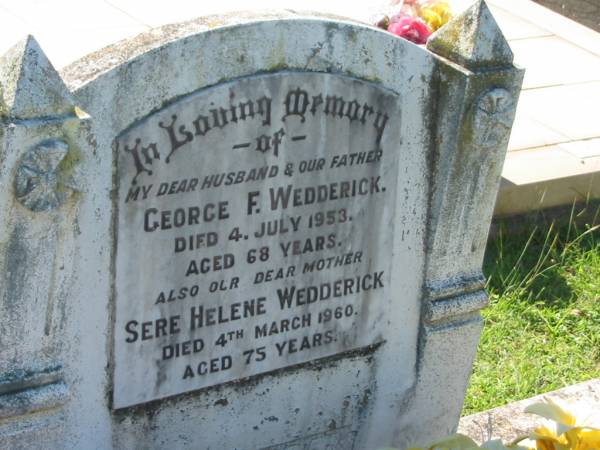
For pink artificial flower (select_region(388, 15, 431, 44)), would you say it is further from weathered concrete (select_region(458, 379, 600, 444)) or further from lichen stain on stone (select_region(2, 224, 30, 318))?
lichen stain on stone (select_region(2, 224, 30, 318))

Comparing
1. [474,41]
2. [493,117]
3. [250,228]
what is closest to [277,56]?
[250,228]

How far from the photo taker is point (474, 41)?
3232 millimetres

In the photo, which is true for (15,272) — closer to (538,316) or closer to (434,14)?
(538,316)

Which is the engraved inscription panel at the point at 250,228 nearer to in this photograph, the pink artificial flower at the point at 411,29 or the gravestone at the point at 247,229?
the gravestone at the point at 247,229

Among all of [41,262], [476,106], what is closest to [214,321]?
[41,262]

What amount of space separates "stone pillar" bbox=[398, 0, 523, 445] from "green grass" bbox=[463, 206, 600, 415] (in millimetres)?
473

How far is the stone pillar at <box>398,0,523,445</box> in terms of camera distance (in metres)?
3.26

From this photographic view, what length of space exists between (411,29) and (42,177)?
2.23m

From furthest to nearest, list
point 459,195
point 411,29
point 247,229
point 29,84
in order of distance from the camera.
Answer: point 411,29
point 459,195
point 247,229
point 29,84

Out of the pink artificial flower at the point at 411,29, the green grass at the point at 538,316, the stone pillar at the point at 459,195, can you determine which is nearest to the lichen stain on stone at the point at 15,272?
the stone pillar at the point at 459,195

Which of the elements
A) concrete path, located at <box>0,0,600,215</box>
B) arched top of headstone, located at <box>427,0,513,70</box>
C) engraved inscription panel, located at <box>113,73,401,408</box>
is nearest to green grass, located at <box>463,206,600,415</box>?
concrete path, located at <box>0,0,600,215</box>

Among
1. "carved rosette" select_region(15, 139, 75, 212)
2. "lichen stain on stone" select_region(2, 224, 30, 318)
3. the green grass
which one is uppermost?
Result: "carved rosette" select_region(15, 139, 75, 212)

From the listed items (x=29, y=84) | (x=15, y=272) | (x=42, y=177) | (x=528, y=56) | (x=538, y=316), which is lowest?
(x=538, y=316)

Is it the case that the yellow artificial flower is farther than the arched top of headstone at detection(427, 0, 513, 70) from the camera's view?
Yes
